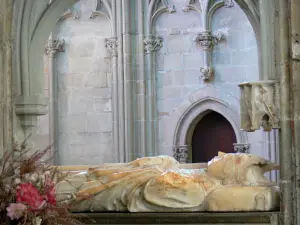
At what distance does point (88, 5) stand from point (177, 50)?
148cm

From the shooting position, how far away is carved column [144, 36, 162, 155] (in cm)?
1280

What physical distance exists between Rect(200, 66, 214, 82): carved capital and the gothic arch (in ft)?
0.93

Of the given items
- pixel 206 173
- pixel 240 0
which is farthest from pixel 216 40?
pixel 206 173

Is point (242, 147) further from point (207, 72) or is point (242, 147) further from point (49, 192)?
point (49, 192)

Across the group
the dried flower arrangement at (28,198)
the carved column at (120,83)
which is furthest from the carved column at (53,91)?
the dried flower arrangement at (28,198)

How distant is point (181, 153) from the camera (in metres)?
12.7

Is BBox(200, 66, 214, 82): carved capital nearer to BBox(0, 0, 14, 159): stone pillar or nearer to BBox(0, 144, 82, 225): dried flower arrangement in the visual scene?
BBox(0, 0, 14, 159): stone pillar

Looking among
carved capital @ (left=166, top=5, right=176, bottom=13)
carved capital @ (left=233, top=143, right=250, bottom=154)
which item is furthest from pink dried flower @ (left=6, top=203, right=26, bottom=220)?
carved capital @ (left=166, top=5, right=176, bottom=13)

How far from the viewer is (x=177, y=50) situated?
12.9 m

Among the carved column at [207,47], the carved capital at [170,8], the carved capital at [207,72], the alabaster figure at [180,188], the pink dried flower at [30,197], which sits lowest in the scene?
the alabaster figure at [180,188]

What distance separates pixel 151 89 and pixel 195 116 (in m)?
0.74

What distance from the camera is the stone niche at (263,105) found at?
6027 millimetres

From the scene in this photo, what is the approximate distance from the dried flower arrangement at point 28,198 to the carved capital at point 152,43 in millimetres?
8819

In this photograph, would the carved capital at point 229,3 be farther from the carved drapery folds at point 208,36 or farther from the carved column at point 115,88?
the carved column at point 115,88
